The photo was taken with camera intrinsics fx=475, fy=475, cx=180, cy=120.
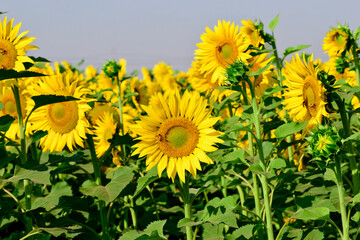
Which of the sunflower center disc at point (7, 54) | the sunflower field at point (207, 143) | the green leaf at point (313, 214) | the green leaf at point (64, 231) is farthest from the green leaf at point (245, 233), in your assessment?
the sunflower center disc at point (7, 54)

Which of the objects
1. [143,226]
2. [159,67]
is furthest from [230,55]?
[159,67]

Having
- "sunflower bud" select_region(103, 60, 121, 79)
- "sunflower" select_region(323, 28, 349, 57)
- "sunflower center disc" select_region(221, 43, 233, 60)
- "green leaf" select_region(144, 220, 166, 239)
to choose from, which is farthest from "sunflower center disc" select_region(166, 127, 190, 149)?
"sunflower" select_region(323, 28, 349, 57)

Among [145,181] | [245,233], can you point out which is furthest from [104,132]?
[245,233]

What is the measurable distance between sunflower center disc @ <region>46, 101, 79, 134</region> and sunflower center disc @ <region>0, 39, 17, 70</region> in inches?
18.8

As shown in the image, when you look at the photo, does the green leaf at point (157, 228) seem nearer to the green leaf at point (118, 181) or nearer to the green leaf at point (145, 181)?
the green leaf at point (145, 181)

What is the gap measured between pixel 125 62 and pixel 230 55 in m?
4.02

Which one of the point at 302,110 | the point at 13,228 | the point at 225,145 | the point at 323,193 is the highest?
the point at 302,110

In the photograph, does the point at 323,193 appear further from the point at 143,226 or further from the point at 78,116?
the point at 78,116

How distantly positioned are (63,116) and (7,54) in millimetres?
571

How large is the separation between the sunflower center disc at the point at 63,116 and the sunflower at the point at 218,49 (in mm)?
955

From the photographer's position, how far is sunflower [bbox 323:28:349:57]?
3943 mm

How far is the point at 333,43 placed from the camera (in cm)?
412

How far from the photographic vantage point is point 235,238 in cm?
231

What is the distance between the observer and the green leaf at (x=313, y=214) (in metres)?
2.13
